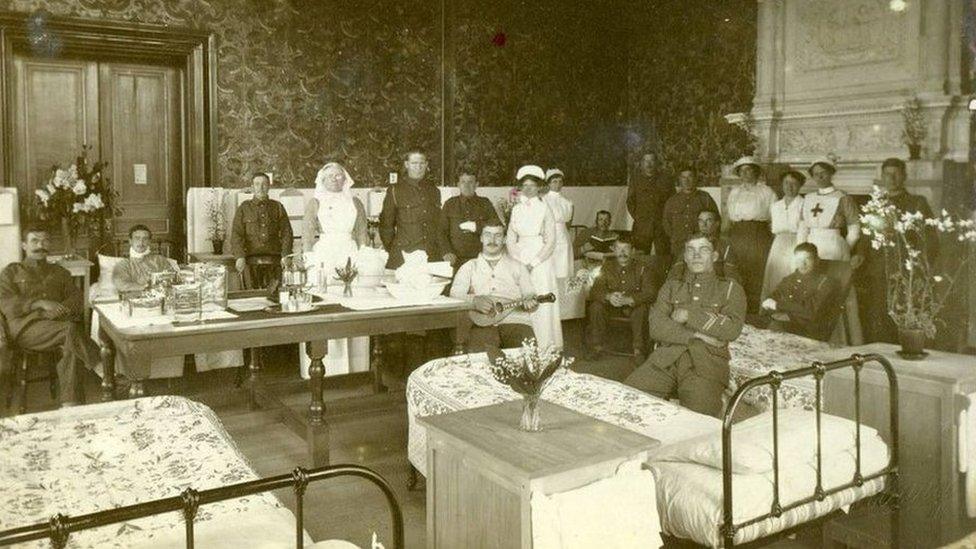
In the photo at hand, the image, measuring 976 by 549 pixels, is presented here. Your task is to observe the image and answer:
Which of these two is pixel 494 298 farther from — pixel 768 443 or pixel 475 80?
pixel 475 80

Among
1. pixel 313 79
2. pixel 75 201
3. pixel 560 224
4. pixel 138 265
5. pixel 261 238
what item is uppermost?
pixel 313 79

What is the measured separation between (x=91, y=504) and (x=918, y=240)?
7.16 metres

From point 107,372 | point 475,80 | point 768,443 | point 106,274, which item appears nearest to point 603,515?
point 768,443

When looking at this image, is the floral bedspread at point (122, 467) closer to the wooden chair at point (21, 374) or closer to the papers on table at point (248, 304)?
the papers on table at point (248, 304)

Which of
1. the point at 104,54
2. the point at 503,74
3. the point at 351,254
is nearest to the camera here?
the point at 351,254

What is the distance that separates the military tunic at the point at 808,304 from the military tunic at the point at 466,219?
9.68 feet

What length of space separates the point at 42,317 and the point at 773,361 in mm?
→ 4995

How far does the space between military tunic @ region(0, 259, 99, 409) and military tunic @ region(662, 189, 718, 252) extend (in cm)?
606

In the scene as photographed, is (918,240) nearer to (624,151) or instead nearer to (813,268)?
(813,268)

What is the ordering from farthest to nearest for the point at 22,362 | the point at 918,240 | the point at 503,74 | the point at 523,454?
the point at 503,74, the point at 918,240, the point at 22,362, the point at 523,454

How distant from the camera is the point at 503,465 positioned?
2.56 meters

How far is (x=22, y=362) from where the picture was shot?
6008 mm

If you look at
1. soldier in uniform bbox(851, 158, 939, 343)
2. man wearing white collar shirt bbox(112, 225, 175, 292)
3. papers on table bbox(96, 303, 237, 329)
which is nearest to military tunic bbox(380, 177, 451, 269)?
man wearing white collar shirt bbox(112, 225, 175, 292)

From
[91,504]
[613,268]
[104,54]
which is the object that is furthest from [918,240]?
[104,54]
